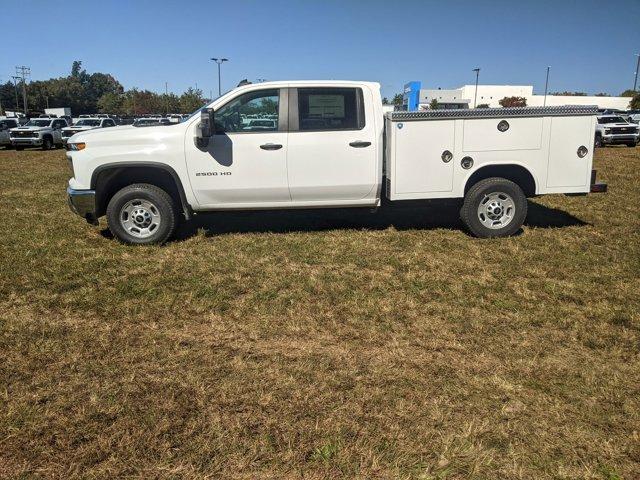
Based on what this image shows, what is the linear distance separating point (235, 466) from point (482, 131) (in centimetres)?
491

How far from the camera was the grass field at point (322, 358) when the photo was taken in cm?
259

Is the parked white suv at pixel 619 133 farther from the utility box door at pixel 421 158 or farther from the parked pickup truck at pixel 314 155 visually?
the utility box door at pixel 421 158

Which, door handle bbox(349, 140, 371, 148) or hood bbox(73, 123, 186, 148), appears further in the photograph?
door handle bbox(349, 140, 371, 148)

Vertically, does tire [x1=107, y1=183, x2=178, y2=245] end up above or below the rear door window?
below

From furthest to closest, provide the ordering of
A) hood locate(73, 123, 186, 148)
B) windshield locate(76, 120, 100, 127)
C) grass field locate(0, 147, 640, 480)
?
windshield locate(76, 120, 100, 127) < hood locate(73, 123, 186, 148) < grass field locate(0, 147, 640, 480)

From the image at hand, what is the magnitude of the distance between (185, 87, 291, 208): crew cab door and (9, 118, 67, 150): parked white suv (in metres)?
22.1

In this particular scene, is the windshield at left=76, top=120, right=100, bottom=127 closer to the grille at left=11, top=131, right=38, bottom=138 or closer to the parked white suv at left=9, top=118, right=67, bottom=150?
the parked white suv at left=9, top=118, right=67, bottom=150

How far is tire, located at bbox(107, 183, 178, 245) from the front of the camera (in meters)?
6.10

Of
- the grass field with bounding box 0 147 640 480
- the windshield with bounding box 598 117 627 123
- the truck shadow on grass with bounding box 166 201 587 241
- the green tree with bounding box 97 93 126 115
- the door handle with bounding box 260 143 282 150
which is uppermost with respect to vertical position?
the green tree with bounding box 97 93 126 115

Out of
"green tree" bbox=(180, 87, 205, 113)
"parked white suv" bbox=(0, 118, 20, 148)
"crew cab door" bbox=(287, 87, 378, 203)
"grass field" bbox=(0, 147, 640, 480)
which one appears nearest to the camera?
"grass field" bbox=(0, 147, 640, 480)

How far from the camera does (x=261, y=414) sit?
2902 mm

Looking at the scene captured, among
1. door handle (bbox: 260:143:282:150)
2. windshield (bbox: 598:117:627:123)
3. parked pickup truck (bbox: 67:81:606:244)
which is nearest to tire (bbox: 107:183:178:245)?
parked pickup truck (bbox: 67:81:606:244)

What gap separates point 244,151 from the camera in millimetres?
5988

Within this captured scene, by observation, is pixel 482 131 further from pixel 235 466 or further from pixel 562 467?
pixel 235 466
